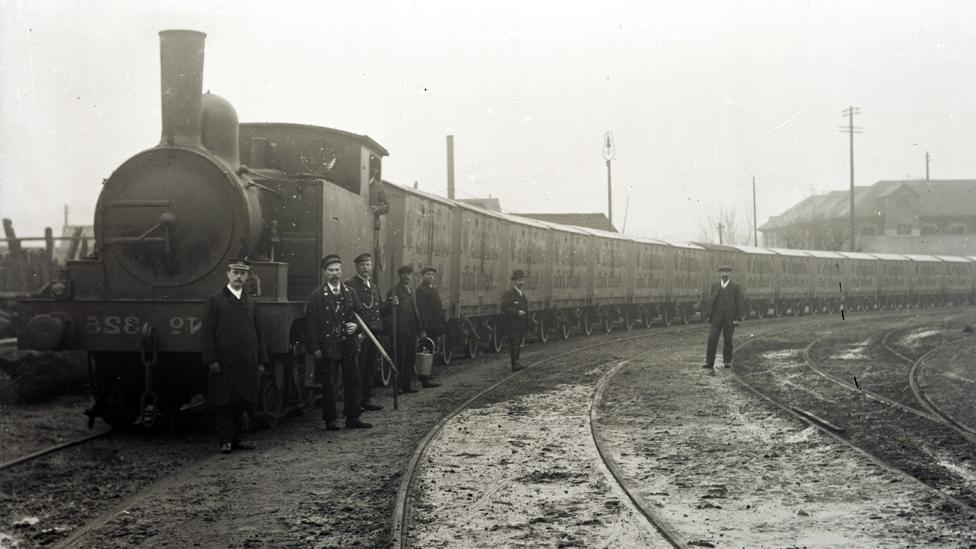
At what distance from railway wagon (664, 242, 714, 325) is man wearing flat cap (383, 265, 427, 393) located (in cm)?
1992

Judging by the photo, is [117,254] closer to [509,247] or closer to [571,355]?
[571,355]

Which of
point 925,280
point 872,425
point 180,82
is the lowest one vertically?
point 872,425

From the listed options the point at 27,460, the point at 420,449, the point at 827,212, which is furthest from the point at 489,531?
the point at 827,212

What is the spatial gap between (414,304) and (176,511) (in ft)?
21.2

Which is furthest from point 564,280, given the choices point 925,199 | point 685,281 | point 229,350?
point 925,199

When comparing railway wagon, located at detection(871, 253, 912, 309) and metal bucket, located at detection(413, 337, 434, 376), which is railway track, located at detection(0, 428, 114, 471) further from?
railway wagon, located at detection(871, 253, 912, 309)

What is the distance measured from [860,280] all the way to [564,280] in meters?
26.1

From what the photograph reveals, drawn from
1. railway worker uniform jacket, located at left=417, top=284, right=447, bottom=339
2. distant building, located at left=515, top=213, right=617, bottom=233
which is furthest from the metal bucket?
distant building, located at left=515, top=213, right=617, bottom=233

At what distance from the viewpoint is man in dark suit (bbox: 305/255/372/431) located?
8.20m

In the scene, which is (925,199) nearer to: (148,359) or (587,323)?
(587,323)

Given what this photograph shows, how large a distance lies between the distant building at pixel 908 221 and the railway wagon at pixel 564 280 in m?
50.7

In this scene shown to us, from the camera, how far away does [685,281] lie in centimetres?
3266

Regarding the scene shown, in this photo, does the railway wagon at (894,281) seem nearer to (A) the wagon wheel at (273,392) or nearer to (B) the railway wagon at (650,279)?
(B) the railway wagon at (650,279)

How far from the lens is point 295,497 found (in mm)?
5844
